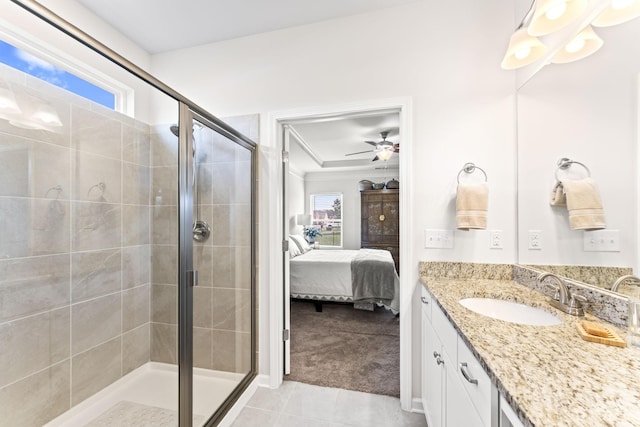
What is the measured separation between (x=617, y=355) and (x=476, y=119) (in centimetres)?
143

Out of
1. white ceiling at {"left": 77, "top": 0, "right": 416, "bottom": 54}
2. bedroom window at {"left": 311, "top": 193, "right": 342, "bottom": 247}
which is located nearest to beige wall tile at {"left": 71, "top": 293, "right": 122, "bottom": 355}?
white ceiling at {"left": 77, "top": 0, "right": 416, "bottom": 54}

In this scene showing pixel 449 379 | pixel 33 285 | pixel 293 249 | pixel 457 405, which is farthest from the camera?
pixel 293 249

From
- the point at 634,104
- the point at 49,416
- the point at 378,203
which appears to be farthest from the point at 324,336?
the point at 378,203

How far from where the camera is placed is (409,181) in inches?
71.1

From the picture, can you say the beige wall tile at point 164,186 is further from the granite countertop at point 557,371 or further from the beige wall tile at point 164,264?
the granite countertop at point 557,371

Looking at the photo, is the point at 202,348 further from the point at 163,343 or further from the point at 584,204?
the point at 584,204

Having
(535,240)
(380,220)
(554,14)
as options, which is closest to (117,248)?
(535,240)

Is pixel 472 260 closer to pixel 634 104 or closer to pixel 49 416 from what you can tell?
pixel 634 104

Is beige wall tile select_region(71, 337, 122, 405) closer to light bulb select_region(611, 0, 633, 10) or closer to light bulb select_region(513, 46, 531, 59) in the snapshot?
light bulb select_region(513, 46, 531, 59)

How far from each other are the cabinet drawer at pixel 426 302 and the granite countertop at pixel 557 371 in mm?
451

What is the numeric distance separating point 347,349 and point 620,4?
111 inches

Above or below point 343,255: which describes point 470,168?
above

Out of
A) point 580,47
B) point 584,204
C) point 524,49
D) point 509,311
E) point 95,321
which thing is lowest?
point 95,321

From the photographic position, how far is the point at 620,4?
104cm
